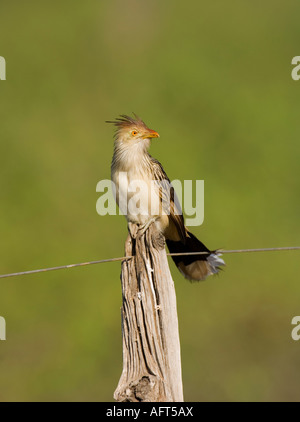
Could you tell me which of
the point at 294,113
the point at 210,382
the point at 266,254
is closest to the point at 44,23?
the point at 294,113

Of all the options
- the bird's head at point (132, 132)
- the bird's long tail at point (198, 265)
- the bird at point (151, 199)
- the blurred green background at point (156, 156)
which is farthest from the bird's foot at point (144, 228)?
the blurred green background at point (156, 156)

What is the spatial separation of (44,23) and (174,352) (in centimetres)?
1028

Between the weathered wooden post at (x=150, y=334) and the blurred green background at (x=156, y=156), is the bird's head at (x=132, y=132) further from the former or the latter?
the blurred green background at (x=156, y=156)

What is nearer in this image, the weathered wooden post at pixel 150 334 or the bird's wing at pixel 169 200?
the weathered wooden post at pixel 150 334

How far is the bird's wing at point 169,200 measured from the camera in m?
4.88

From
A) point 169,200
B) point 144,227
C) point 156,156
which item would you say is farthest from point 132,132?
point 156,156

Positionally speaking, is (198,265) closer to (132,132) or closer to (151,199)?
(151,199)

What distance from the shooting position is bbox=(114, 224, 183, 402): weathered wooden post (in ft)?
10.6

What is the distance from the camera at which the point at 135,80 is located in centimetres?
1143

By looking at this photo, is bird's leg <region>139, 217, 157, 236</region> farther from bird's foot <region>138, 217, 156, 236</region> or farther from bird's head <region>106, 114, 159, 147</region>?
bird's head <region>106, 114, 159, 147</region>

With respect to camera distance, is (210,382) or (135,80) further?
(135,80)

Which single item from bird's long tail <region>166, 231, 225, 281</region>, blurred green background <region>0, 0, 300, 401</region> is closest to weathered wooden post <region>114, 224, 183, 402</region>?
bird's long tail <region>166, 231, 225, 281</region>

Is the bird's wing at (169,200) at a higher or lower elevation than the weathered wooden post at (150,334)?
higher
